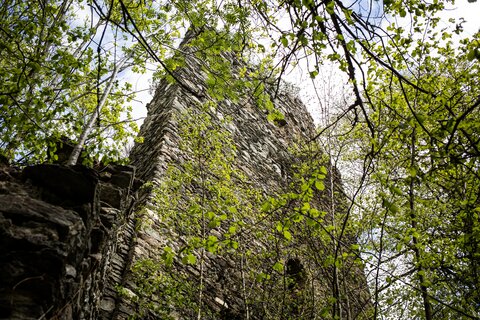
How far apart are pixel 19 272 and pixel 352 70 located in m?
2.46

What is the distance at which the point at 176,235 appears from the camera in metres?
5.12

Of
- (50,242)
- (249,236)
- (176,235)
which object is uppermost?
(249,236)

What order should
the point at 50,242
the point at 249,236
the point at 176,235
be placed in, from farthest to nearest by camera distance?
the point at 249,236
the point at 176,235
the point at 50,242

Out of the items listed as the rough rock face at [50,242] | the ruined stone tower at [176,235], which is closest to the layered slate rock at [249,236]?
the ruined stone tower at [176,235]

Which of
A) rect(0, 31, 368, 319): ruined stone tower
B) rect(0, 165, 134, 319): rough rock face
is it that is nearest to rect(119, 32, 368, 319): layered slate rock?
rect(0, 31, 368, 319): ruined stone tower

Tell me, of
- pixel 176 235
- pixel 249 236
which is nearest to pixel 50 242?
pixel 176 235

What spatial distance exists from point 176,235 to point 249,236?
1.30 m

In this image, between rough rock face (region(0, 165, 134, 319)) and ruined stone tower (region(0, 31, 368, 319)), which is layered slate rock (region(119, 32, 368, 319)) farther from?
rough rock face (region(0, 165, 134, 319))

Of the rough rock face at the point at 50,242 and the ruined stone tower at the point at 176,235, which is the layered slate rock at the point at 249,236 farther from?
the rough rock face at the point at 50,242

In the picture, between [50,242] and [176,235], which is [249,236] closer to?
[176,235]

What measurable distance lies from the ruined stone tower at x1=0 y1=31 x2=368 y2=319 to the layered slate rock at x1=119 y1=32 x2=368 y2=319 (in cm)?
2

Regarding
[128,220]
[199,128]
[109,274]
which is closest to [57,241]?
[109,274]

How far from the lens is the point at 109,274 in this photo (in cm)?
407

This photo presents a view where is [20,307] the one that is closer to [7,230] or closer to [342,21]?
[7,230]
